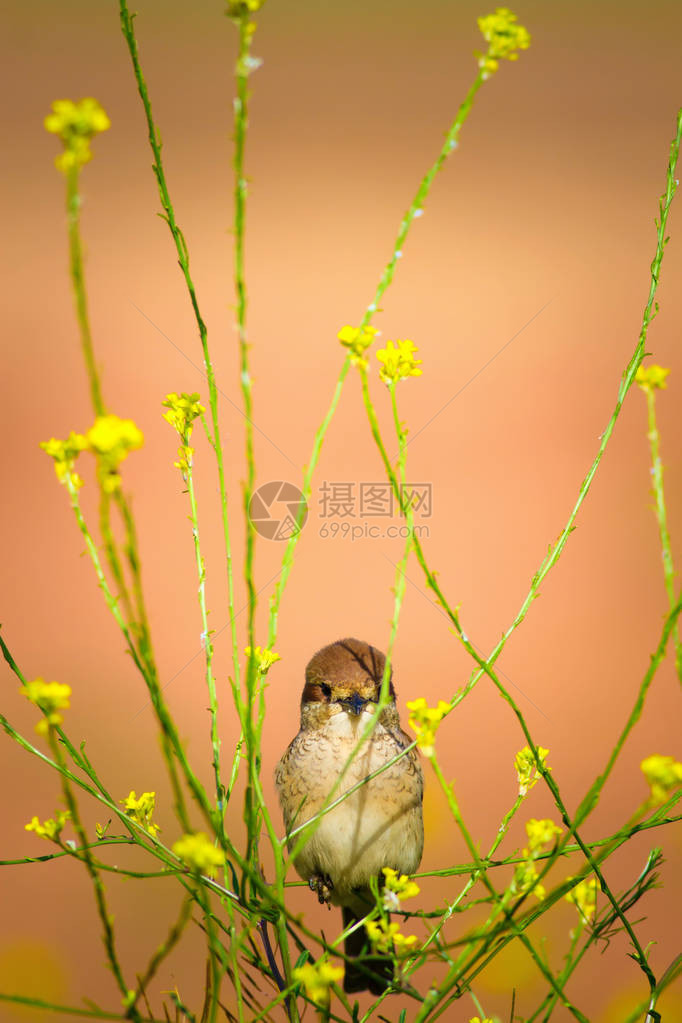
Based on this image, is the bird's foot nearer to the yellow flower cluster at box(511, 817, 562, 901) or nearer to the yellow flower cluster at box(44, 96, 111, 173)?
the yellow flower cluster at box(511, 817, 562, 901)

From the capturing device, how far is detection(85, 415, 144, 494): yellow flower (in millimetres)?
439

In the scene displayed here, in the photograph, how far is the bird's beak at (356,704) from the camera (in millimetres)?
1176

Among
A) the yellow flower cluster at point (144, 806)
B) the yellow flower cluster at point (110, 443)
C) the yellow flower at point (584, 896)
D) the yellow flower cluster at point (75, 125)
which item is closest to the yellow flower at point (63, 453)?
the yellow flower cluster at point (110, 443)

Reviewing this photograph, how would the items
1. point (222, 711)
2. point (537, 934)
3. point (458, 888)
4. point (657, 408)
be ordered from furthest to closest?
point (657, 408), point (222, 711), point (458, 888), point (537, 934)

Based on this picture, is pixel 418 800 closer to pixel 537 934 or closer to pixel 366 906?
pixel 366 906

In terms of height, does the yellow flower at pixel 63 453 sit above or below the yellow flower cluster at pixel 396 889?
above

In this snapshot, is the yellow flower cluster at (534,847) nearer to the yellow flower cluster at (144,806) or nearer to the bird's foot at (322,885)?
the yellow flower cluster at (144,806)

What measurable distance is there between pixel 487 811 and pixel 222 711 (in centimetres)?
69

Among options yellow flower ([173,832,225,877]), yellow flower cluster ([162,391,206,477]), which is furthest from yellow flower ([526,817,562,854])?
yellow flower cluster ([162,391,206,477])

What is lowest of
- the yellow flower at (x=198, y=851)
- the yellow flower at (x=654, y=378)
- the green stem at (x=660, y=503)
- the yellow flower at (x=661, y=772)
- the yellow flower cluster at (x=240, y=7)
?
the yellow flower at (x=198, y=851)

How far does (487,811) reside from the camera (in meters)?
1.90

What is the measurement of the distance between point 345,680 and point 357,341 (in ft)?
2.30

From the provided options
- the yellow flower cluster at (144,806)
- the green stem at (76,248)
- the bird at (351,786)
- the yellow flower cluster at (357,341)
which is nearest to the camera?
the green stem at (76,248)

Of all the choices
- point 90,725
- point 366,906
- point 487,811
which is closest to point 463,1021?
point 487,811
